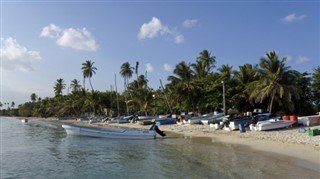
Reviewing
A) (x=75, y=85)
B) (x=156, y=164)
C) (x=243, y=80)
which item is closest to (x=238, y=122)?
(x=156, y=164)

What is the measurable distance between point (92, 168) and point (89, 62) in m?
78.3

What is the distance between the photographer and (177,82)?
178 ft

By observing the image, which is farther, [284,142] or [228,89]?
[228,89]

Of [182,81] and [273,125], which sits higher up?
[182,81]

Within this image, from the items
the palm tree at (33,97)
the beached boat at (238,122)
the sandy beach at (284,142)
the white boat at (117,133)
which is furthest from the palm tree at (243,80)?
the palm tree at (33,97)

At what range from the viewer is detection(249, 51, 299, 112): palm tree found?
37.5 meters

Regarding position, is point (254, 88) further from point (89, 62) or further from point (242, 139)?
point (89, 62)

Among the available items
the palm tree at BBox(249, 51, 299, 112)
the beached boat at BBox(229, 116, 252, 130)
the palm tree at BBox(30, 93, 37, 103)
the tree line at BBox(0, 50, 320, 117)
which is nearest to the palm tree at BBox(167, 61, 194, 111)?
the tree line at BBox(0, 50, 320, 117)

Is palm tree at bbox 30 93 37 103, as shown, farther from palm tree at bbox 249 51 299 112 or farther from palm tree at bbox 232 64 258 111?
palm tree at bbox 249 51 299 112

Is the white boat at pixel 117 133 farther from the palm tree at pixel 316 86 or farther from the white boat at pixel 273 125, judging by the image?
the palm tree at pixel 316 86

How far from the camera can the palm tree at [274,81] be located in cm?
3750

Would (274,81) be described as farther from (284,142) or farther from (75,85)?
(75,85)

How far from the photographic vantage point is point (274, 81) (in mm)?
37844

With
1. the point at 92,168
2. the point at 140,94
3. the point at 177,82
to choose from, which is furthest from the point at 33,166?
the point at 140,94
